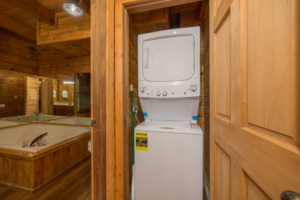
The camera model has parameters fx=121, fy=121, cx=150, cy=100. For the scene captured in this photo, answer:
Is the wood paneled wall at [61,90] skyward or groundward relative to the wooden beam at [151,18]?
groundward

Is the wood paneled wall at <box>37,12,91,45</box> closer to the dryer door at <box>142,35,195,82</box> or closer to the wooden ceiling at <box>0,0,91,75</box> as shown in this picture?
the wooden ceiling at <box>0,0,91,75</box>

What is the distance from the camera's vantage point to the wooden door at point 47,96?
3.00m

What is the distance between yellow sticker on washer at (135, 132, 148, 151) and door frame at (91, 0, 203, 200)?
15 centimetres

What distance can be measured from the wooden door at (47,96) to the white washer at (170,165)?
2.98m

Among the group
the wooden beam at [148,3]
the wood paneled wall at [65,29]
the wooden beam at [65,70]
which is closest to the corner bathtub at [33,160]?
the wooden beam at [65,70]

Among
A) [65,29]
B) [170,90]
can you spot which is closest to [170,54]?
[170,90]

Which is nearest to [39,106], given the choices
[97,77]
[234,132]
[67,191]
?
[67,191]

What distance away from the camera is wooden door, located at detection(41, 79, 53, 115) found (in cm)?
300

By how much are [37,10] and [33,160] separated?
2.07 meters

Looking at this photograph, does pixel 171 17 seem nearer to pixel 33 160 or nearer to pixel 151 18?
pixel 151 18

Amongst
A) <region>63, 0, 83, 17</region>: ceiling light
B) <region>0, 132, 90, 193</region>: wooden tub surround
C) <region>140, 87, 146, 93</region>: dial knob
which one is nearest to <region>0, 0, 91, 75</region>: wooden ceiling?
<region>63, 0, 83, 17</region>: ceiling light

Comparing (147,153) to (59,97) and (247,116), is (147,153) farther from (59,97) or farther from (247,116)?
(59,97)

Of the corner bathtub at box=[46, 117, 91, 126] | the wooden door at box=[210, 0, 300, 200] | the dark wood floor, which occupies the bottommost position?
the dark wood floor

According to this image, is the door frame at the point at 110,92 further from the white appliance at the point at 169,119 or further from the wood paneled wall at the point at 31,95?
the wood paneled wall at the point at 31,95
